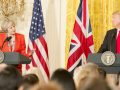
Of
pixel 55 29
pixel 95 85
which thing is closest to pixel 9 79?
pixel 95 85

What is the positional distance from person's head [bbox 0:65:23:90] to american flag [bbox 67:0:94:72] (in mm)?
5204

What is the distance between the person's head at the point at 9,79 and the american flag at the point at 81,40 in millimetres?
5204

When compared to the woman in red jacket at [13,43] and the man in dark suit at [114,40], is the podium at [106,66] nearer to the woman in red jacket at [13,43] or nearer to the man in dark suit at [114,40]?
the man in dark suit at [114,40]

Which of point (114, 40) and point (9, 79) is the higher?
point (9, 79)

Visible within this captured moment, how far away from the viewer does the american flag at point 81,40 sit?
24.9 feet

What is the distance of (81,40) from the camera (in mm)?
7727

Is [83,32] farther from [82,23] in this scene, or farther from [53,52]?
[53,52]

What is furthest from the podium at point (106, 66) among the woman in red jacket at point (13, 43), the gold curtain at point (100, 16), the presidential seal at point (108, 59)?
the gold curtain at point (100, 16)

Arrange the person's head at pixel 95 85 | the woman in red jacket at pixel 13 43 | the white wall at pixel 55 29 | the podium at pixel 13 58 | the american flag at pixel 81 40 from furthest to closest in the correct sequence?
the white wall at pixel 55 29, the american flag at pixel 81 40, the woman in red jacket at pixel 13 43, the podium at pixel 13 58, the person's head at pixel 95 85

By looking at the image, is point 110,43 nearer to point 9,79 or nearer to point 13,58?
point 13,58

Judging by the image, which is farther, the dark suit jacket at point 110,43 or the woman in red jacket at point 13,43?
the woman in red jacket at point 13,43

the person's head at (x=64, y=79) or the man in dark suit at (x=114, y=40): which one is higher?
the person's head at (x=64, y=79)

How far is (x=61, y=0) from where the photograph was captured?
9.17m

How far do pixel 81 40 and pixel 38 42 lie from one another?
1089 millimetres
